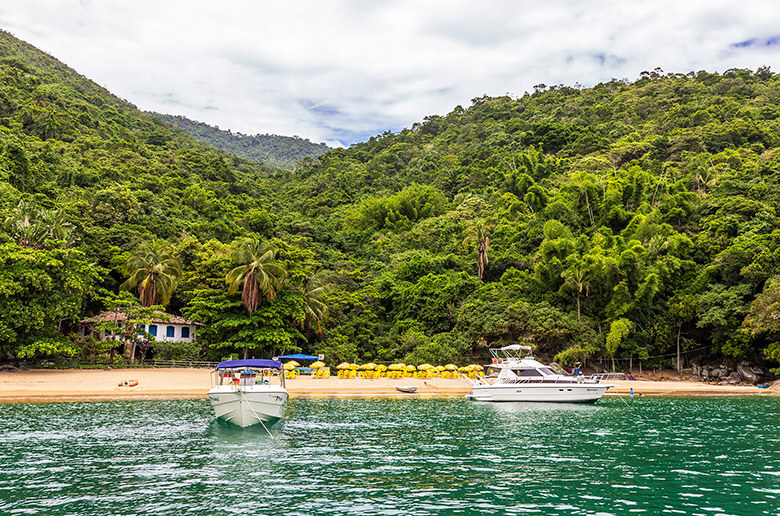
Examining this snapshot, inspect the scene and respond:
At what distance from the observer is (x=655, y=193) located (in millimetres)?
52562

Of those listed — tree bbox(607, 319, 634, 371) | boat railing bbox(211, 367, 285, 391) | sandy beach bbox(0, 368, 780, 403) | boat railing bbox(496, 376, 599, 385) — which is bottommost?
sandy beach bbox(0, 368, 780, 403)

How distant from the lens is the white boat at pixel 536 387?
28062 millimetres

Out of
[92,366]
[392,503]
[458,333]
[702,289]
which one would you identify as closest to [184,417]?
[392,503]

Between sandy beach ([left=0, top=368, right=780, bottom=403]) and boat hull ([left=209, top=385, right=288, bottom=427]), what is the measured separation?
9.60 m

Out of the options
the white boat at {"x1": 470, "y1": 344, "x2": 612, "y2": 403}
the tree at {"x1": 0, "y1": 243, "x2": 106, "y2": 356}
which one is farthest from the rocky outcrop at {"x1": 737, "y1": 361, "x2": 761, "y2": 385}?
the tree at {"x1": 0, "y1": 243, "x2": 106, "y2": 356}

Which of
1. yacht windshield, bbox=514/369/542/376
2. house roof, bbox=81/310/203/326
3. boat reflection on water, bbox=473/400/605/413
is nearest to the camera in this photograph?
boat reflection on water, bbox=473/400/605/413

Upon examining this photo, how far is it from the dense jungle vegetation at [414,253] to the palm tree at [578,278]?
0.16 metres

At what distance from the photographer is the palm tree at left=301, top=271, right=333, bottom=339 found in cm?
4141

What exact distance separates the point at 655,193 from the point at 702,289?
52.3ft

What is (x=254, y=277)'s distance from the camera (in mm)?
37781

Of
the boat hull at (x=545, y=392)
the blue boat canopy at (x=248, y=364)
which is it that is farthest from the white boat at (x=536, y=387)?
the blue boat canopy at (x=248, y=364)

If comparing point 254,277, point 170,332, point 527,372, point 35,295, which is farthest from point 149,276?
point 527,372

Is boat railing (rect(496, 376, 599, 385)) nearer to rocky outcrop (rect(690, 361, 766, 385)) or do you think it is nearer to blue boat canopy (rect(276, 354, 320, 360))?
rocky outcrop (rect(690, 361, 766, 385))

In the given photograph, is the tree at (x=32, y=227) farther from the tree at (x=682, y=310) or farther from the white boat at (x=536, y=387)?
the tree at (x=682, y=310)
